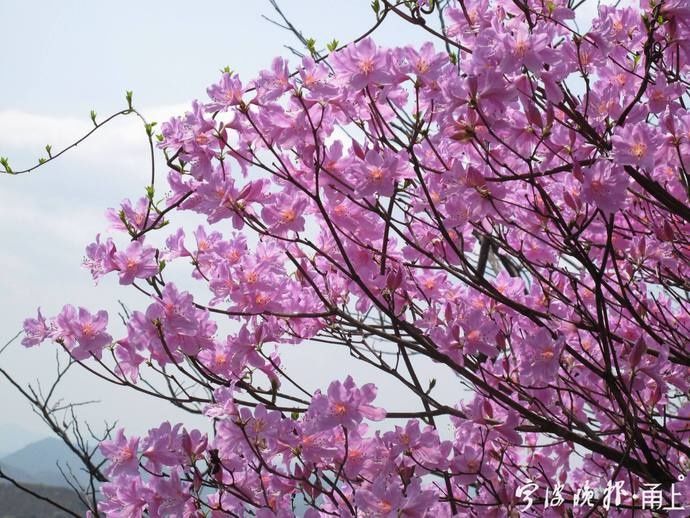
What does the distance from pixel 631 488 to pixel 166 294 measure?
1960mm

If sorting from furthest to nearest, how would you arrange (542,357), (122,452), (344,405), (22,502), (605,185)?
(22,502)
(122,452)
(542,357)
(344,405)
(605,185)

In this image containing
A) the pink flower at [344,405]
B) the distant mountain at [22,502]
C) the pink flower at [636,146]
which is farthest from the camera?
the distant mountain at [22,502]

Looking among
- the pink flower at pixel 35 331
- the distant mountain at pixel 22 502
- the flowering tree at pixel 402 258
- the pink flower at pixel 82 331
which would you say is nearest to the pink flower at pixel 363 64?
the flowering tree at pixel 402 258

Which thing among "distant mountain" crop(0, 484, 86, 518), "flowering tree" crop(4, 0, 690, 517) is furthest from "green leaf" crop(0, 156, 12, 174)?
"distant mountain" crop(0, 484, 86, 518)

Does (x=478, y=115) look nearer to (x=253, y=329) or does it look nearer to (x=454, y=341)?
(x=454, y=341)

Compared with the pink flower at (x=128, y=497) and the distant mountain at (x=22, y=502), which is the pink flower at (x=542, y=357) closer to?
the pink flower at (x=128, y=497)

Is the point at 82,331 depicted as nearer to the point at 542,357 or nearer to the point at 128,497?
the point at 128,497

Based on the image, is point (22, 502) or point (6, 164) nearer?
point (6, 164)

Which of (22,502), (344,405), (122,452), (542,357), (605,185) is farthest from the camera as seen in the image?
(22,502)

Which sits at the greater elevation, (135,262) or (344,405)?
(135,262)

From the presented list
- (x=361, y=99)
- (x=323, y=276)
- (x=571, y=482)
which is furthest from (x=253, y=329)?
(x=571, y=482)

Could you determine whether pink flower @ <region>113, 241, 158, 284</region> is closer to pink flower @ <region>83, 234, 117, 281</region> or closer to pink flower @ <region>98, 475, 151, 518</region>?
pink flower @ <region>83, 234, 117, 281</region>

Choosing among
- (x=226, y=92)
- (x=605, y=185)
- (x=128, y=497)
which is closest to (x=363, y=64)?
(x=226, y=92)

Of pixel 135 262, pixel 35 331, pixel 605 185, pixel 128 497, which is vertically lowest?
pixel 128 497
